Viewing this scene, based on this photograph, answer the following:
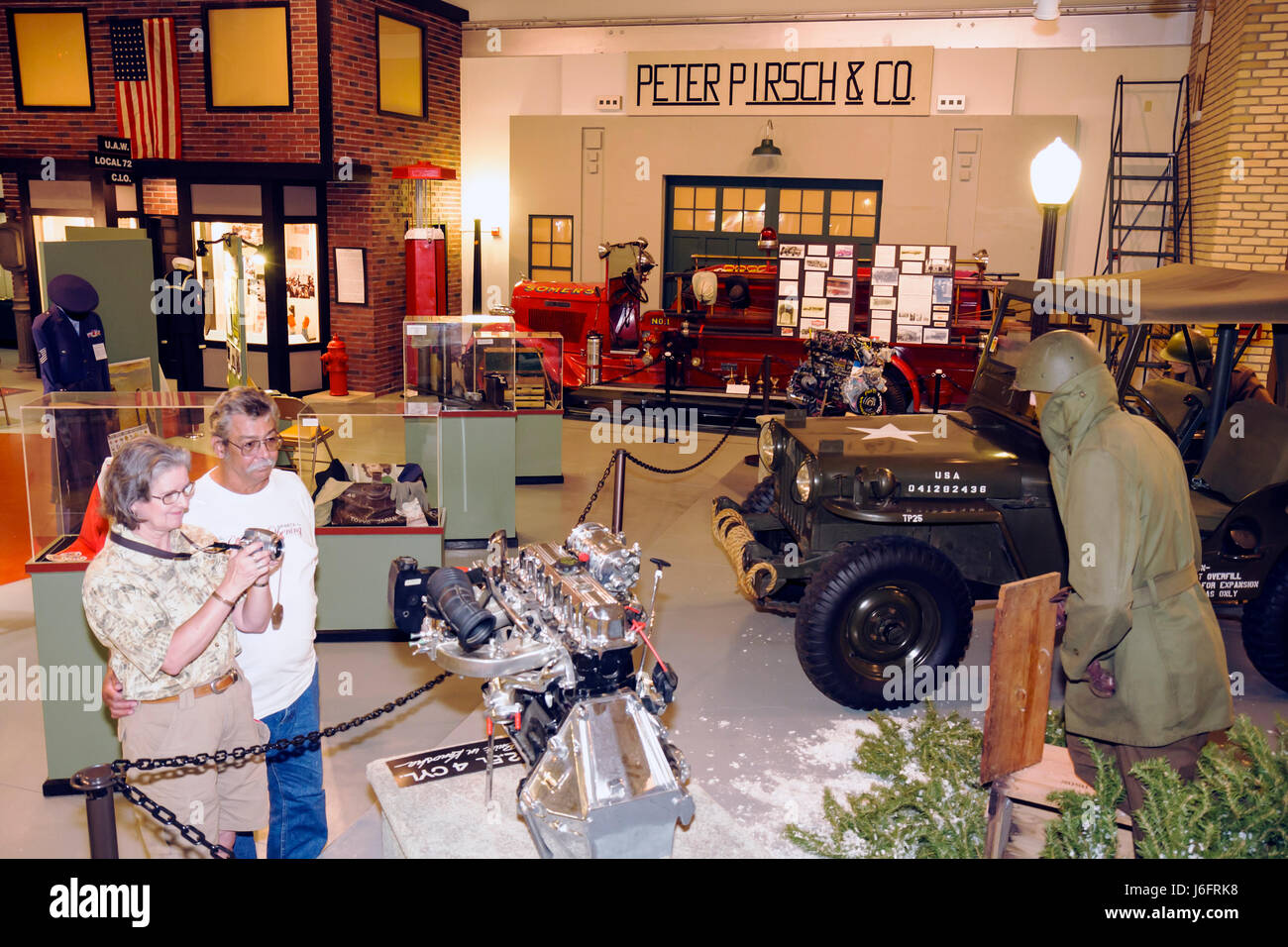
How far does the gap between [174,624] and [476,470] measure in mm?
4718

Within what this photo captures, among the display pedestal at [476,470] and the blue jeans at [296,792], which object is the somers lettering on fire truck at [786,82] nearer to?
the display pedestal at [476,470]

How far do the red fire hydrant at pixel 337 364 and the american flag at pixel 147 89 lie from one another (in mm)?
3139

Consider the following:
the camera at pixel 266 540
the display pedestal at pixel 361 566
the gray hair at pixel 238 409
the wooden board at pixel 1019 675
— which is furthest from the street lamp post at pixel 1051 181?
the camera at pixel 266 540

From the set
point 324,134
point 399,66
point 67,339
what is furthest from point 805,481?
point 399,66

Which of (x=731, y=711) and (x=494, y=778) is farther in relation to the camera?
(x=731, y=711)

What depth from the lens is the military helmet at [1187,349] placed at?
5.87 meters

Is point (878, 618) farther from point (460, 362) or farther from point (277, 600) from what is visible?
point (460, 362)

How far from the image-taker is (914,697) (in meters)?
5.09

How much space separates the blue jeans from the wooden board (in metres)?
2.17

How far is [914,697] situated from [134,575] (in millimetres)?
3682

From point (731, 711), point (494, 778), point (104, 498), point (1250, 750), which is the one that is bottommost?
point (731, 711)

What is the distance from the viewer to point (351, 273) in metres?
13.7
